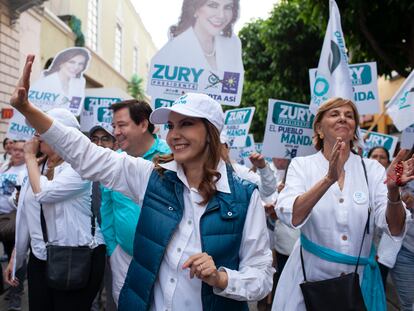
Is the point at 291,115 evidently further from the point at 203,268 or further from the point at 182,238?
the point at 203,268

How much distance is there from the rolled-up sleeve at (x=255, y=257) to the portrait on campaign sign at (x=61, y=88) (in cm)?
445

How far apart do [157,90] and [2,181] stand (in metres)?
2.53

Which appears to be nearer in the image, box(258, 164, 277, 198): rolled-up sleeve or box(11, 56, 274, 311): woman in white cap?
box(11, 56, 274, 311): woman in white cap

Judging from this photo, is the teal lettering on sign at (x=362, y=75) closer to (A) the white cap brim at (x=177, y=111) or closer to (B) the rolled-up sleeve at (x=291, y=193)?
(B) the rolled-up sleeve at (x=291, y=193)

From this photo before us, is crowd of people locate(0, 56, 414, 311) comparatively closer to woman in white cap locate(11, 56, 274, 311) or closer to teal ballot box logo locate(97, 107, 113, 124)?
woman in white cap locate(11, 56, 274, 311)

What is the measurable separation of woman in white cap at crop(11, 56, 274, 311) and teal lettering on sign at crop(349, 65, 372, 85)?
13.5 ft

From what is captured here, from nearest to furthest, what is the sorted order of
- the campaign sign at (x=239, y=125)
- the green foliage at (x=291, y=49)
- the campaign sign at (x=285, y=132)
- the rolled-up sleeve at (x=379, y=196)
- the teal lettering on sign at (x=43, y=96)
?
the rolled-up sleeve at (x=379, y=196) → the campaign sign at (x=285, y=132) → the teal lettering on sign at (x=43, y=96) → the campaign sign at (x=239, y=125) → the green foliage at (x=291, y=49)

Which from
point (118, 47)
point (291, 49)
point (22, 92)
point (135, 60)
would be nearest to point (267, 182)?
point (22, 92)

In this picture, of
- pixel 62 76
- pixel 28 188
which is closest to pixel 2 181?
pixel 62 76

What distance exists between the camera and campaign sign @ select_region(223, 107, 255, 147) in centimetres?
667

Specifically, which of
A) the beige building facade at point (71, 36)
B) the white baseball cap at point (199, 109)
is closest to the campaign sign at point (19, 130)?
the white baseball cap at point (199, 109)

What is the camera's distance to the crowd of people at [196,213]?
1901 mm

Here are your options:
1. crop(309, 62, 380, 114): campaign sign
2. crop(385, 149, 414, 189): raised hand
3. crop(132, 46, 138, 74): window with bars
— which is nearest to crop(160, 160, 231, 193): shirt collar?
crop(385, 149, 414, 189): raised hand

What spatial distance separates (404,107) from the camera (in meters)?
4.28
